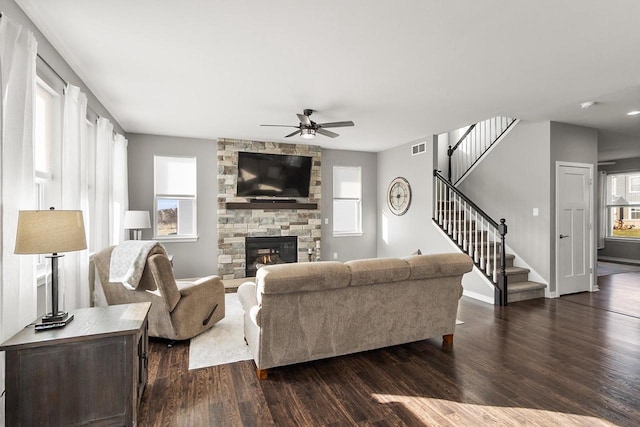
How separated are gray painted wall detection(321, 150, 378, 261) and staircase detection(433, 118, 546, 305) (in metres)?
1.85

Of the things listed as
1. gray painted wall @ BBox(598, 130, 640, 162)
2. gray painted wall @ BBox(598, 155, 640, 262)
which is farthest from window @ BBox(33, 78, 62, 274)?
gray painted wall @ BBox(598, 155, 640, 262)

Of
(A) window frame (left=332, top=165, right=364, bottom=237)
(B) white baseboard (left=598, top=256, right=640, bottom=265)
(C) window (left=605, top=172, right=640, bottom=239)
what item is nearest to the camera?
(A) window frame (left=332, top=165, right=364, bottom=237)

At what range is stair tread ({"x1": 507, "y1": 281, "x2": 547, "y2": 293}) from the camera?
4838 millimetres

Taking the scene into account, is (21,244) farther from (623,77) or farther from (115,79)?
(623,77)

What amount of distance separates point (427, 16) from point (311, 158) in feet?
15.1

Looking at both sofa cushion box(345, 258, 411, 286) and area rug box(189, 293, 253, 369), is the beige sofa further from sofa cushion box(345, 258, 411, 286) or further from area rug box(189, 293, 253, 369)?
area rug box(189, 293, 253, 369)

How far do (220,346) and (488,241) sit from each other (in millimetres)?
3966

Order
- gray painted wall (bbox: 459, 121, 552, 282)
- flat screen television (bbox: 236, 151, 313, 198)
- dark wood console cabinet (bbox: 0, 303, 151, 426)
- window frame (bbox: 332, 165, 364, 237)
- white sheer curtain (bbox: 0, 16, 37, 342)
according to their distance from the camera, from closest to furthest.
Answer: dark wood console cabinet (bbox: 0, 303, 151, 426)
white sheer curtain (bbox: 0, 16, 37, 342)
gray painted wall (bbox: 459, 121, 552, 282)
flat screen television (bbox: 236, 151, 313, 198)
window frame (bbox: 332, 165, 364, 237)

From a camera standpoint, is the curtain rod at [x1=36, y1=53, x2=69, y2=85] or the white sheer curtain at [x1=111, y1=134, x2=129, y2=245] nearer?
the curtain rod at [x1=36, y1=53, x2=69, y2=85]

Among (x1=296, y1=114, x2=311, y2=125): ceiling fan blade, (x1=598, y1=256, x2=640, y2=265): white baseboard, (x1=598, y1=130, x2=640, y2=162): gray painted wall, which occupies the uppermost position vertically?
(x1=598, y1=130, x2=640, y2=162): gray painted wall

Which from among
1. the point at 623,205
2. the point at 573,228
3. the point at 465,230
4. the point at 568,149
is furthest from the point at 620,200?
the point at 465,230

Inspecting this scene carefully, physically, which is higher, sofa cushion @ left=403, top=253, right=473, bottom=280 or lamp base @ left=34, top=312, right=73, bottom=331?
sofa cushion @ left=403, top=253, right=473, bottom=280

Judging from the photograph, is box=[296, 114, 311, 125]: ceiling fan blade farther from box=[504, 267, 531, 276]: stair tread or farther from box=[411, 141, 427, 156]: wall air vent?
box=[504, 267, 531, 276]: stair tread

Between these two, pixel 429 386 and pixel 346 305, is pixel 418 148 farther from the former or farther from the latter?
pixel 429 386
